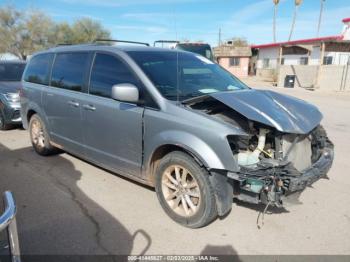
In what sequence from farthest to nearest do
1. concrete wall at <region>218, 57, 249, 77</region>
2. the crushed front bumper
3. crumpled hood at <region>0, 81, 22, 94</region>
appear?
concrete wall at <region>218, 57, 249, 77</region> → crumpled hood at <region>0, 81, 22, 94</region> → the crushed front bumper

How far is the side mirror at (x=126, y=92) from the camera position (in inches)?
141

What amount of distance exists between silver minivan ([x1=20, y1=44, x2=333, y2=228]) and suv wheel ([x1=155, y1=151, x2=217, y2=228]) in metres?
0.01

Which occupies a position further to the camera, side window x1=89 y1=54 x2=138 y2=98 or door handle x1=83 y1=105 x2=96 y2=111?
door handle x1=83 y1=105 x2=96 y2=111

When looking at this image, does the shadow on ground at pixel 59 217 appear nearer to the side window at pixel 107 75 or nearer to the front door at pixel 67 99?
the front door at pixel 67 99

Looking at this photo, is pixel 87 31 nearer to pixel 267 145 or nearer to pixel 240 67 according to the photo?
pixel 240 67

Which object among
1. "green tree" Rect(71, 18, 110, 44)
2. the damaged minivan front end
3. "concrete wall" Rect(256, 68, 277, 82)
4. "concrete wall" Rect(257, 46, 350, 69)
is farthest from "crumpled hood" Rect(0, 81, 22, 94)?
"green tree" Rect(71, 18, 110, 44)

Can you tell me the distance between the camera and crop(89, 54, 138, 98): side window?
4.02 meters

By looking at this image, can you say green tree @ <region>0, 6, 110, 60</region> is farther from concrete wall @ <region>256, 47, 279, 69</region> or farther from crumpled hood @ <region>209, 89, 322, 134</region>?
crumpled hood @ <region>209, 89, 322, 134</region>

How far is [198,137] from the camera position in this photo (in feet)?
10.8

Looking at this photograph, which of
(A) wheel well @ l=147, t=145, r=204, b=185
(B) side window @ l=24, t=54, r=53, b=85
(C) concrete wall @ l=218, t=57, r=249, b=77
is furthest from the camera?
(C) concrete wall @ l=218, t=57, r=249, b=77

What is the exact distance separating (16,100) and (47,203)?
15.4 ft

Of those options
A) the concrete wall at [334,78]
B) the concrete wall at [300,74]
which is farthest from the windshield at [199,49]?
the concrete wall at [300,74]

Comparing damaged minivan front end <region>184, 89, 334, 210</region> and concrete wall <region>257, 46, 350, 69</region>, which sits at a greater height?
concrete wall <region>257, 46, 350, 69</region>

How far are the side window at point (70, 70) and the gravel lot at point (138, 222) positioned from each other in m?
1.39
